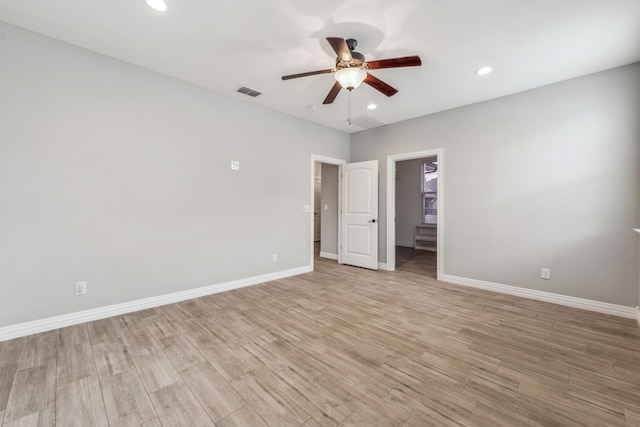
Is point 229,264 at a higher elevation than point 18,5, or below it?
below

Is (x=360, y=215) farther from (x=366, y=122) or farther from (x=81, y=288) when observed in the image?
(x=81, y=288)

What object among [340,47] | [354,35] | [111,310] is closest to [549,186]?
[354,35]

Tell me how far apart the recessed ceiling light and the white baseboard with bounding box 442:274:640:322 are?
15.6ft

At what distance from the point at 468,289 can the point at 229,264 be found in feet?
11.6

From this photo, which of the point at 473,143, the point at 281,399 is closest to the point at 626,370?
the point at 281,399

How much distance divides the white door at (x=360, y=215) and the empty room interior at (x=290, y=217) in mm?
749

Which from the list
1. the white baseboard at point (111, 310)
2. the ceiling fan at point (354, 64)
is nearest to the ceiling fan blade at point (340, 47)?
the ceiling fan at point (354, 64)

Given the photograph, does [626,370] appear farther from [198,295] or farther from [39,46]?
[39,46]

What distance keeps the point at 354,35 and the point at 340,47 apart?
0.45 metres

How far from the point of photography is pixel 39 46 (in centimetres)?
246

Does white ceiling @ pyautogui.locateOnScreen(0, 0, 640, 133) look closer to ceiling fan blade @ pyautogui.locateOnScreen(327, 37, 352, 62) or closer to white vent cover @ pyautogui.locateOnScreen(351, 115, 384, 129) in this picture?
ceiling fan blade @ pyautogui.locateOnScreen(327, 37, 352, 62)

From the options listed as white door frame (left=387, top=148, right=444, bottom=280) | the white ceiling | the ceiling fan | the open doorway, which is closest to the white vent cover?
white door frame (left=387, top=148, right=444, bottom=280)

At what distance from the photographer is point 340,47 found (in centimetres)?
211

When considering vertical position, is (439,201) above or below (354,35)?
below
